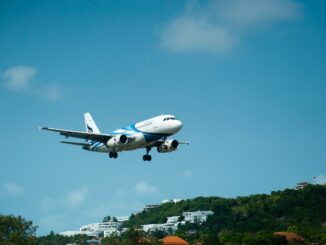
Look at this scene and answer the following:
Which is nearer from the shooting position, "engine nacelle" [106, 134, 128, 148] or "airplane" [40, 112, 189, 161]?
"airplane" [40, 112, 189, 161]

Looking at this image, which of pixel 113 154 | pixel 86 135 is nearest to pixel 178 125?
pixel 113 154

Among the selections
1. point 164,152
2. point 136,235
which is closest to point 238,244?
point 136,235

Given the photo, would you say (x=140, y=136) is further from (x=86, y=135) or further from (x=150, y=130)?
(x=86, y=135)

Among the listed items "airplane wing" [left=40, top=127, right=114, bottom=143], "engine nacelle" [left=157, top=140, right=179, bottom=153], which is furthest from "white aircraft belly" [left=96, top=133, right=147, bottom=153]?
"engine nacelle" [left=157, top=140, right=179, bottom=153]

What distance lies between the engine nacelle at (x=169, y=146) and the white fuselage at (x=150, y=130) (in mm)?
1569

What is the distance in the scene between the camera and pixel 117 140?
102m

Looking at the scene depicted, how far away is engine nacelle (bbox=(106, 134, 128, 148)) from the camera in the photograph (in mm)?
101625

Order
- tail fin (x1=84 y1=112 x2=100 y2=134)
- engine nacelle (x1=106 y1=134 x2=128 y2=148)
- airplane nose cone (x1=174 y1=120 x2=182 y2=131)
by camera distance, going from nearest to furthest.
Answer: airplane nose cone (x1=174 y1=120 x2=182 y2=131) → engine nacelle (x1=106 y1=134 x2=128 y2=148) → tail fin (x1=84 y1=112 x2=100 y2=134)

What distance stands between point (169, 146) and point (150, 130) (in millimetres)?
4180

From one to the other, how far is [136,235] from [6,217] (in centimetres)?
3618

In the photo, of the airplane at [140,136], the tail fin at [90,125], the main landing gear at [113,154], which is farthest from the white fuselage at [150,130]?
the tail fin at [90,125]

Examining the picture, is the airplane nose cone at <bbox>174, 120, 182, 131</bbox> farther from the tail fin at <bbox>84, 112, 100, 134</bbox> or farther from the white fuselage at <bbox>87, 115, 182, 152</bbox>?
the tail fin at <bbox>84, 112, 100, 134</bbox>

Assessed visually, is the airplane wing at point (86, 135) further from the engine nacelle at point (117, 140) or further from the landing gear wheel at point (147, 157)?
the landing gear wheel at point (147, 157)

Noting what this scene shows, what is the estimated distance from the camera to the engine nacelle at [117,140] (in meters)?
102
